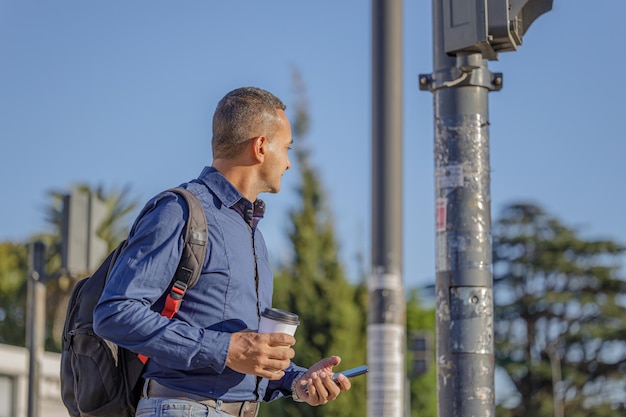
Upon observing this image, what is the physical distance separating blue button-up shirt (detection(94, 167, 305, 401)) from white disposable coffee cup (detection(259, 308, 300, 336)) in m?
0.12

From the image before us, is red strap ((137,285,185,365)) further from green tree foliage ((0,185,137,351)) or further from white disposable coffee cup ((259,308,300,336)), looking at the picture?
green tree foliage ((0,185,137,351))

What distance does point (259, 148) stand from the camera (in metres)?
3.82

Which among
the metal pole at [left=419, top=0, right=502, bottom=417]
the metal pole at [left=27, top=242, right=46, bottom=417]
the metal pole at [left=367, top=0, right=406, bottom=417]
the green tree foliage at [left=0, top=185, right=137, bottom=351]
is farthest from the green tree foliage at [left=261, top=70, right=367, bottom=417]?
the metal pole at [left=419, top=0, right=502, bottom=417]

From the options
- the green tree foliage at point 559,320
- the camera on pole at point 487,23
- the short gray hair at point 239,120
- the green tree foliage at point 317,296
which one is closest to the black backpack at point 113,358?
the short gray hair at point 239,120

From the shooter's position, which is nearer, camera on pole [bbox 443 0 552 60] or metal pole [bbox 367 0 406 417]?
camera on pole [bbox 443 0 552 60]

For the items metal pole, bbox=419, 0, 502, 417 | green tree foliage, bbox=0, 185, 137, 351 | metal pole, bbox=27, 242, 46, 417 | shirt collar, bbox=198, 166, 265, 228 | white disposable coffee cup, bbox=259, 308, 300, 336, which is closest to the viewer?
white disposable coffee cup, bbox=259, 308, 300, 336

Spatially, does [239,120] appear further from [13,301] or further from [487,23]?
[13,301]

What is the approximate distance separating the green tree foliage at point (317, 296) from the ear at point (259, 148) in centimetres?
2550

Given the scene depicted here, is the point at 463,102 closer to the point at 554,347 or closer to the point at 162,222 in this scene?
the point at 162,222

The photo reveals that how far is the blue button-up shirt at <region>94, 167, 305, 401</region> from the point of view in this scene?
3.37 metres

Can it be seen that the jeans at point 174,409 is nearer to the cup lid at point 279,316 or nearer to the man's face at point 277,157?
the cup lid at point 279,316

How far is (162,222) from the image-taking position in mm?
3461

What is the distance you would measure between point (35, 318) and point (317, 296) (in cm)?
1966

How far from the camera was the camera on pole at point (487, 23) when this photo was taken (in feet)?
17.2
